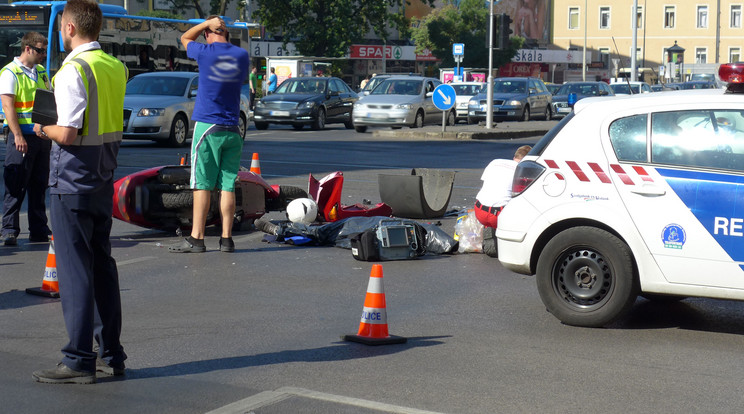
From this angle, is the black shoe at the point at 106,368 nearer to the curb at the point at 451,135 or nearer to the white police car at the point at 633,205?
the white police car at the point at 633,205

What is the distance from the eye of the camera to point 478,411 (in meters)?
5.09

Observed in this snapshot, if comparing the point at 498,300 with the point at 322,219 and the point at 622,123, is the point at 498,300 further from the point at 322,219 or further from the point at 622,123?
the point at 322,219

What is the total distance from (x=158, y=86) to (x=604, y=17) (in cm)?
7650

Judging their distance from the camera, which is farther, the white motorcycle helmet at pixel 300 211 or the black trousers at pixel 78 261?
the white motorcycle helmet at pixel 300 211

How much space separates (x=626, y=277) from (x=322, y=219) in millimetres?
5132

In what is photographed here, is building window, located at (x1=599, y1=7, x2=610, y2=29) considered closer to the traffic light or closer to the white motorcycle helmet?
the traffic light

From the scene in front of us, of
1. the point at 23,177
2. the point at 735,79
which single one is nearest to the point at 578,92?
the point at 23,177

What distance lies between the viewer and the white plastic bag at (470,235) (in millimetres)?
10164

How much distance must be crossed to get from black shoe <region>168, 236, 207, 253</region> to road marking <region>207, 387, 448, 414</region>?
453 centimetres

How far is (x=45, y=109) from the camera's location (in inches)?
220

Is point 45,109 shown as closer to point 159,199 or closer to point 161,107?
point 159,199

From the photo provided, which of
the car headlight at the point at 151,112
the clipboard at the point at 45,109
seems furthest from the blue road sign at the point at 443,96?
the clipboard at the point at 45,109

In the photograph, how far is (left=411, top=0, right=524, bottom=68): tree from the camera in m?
74.8

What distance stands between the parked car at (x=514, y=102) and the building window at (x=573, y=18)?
58919 mm
